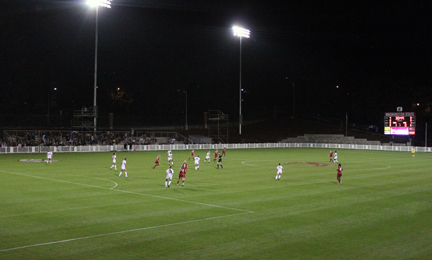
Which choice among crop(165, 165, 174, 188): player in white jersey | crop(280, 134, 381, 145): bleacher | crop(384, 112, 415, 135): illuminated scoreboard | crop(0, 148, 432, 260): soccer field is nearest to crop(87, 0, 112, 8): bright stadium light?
crop(0, 148, 432, 260): soccer field

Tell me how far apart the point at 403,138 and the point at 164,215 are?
259 ft

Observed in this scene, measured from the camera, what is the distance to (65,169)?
3431 cm

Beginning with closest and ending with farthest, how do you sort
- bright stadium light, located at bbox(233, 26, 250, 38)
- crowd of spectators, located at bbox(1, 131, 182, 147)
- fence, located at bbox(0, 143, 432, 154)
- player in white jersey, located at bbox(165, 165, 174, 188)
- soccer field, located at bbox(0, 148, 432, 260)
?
soccer field, located at bbox(0, 148, 432, 260) → player in white jersey, located at bbox(165, 165, 174, 188) → fence, located at bbox(0, 143, 432, 154) → crowd of spectators, located at bbox(1, 131, 182, 147) → bright stadium light, located at bbox(233, 26, 250, 38)

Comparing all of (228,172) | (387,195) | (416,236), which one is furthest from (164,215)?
(228,172)

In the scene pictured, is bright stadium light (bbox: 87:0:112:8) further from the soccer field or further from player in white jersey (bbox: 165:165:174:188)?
player in white jersey (bbox: 165:165:174:188)

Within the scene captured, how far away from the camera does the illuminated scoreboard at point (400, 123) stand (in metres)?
69.6

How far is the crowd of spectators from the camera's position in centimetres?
5753

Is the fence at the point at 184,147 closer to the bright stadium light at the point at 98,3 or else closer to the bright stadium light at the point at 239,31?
the bright stadium light at the point at 98,3

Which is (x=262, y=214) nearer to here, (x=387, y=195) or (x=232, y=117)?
(x=387, y=195)

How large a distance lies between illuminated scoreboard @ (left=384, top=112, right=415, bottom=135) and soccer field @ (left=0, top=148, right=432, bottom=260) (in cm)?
4614

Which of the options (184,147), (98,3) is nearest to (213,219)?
(98,3)

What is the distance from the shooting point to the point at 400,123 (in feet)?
232

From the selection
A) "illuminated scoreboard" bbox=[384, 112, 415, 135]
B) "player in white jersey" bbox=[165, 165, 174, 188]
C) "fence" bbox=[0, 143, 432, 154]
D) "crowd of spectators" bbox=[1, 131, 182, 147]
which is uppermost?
"illuminated scoreboard" bbox=[384, 112, 415, 135]

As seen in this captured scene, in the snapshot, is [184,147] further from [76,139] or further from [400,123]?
[400,123]
